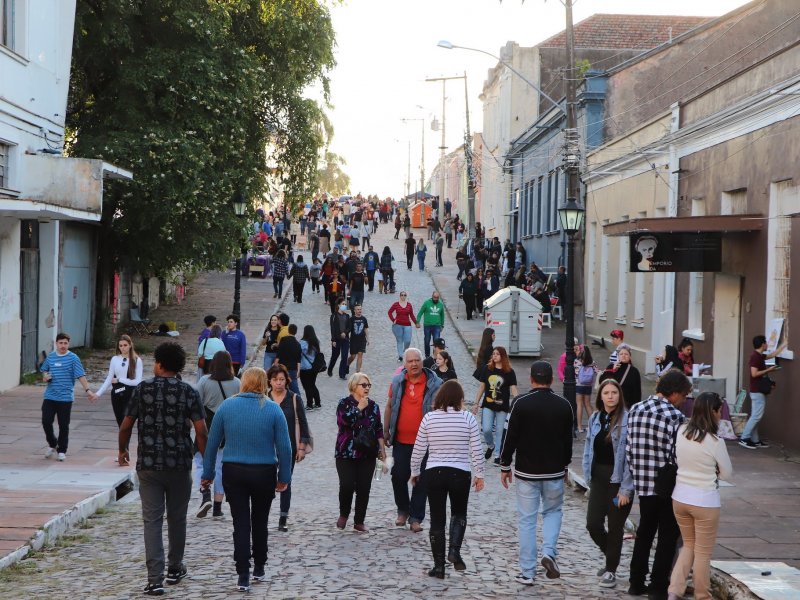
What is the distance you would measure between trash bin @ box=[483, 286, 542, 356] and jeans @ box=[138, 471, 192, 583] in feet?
58.2

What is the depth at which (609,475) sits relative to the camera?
8.16 m

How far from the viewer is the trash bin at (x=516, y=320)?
2511 centimetres

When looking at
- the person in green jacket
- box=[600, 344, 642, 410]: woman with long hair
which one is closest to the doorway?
box=[600, 344, 642, 410]: woman with long hair

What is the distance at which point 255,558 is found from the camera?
7836mm

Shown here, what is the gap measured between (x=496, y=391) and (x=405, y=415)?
3.74 metres

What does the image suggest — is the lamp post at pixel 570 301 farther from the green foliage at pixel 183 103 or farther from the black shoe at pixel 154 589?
the black shoe at pixel 154 589

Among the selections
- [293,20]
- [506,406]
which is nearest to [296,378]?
[506,406]

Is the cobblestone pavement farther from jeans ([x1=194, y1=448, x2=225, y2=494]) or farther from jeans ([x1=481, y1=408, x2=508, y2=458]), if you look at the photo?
jeans ([x1=481, y1=408, x2=508, y2=458])

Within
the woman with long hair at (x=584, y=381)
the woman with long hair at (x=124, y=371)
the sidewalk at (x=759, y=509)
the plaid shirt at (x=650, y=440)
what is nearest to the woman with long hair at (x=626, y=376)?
the sidewalk at (x=759, y=509)

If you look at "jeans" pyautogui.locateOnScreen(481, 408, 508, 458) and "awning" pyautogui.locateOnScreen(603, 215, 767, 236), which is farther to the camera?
"awning" pyautogui.locateOnScreen(603, 215, 767, 236)

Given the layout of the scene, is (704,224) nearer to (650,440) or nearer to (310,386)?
(310,386)

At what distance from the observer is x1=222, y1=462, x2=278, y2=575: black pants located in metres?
7.50

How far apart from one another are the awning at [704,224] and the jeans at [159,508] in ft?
35.9

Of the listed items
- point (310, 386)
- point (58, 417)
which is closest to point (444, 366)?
point (58, 417)
